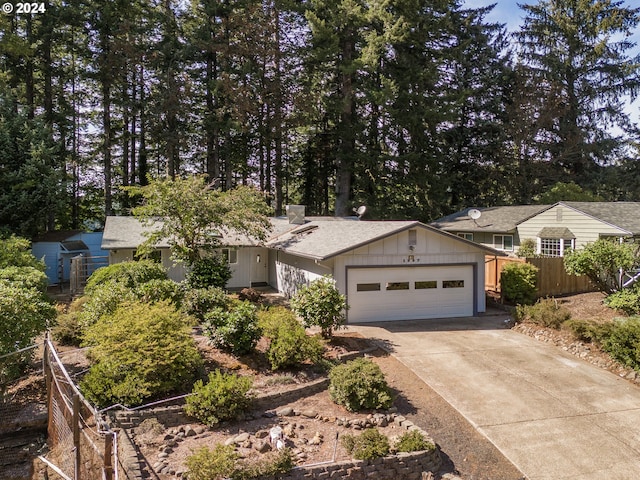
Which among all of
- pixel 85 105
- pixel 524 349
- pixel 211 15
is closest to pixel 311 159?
pixel 211 15

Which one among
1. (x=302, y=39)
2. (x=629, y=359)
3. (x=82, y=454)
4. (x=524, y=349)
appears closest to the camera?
(x=82, y=454)

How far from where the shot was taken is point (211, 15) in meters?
27.2

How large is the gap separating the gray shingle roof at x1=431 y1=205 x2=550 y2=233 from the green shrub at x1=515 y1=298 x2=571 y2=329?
9606 millimetres

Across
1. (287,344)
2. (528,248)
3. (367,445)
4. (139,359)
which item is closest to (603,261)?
(528,248)

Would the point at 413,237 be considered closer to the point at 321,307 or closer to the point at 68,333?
the point at 321,307

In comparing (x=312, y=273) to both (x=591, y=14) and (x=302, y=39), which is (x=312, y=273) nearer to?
(x=302, y=39)

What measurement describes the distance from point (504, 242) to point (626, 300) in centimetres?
1067

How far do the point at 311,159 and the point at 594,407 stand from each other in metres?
29.3

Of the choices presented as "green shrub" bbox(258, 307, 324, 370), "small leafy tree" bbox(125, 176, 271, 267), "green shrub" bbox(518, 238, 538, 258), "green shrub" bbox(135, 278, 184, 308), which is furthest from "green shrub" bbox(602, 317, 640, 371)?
"small leafy tree" bbox(125, 176, 271, 267)

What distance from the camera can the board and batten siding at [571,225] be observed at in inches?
732

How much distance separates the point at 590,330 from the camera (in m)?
11.2

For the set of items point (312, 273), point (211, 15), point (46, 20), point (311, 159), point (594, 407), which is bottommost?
point (594, 407)

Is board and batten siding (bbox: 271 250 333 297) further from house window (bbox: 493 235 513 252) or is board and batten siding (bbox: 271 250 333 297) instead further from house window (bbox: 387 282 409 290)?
house window (bbox: 493 235 513 252)

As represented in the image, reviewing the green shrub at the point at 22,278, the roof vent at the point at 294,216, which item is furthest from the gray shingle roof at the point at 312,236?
the green shrub at the point at 22,278
